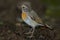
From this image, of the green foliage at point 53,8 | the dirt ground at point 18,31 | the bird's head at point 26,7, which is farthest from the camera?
the green foliage at point 53,8

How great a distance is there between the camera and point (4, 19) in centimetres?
1029

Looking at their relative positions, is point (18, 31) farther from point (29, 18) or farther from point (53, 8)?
point (53, 8)

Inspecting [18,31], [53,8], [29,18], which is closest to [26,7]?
[29,18]

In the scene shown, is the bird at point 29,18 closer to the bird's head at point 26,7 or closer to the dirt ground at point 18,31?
the bird's head at point 26,7

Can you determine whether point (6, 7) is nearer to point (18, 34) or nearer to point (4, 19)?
point (4, 19)

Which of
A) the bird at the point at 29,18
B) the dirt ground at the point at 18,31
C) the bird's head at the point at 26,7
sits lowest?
the dirt ground at the point at 18,31

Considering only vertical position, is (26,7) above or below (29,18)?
above

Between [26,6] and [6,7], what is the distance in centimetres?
325

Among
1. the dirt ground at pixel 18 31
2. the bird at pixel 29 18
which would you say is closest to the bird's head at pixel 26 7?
the bird at pixel 29 18

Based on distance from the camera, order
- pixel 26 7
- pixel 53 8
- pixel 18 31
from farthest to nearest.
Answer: pixel 53 8 < pixel 18 31 < pixel 26 7

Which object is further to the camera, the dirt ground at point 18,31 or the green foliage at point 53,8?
the green foliage at point 53,8

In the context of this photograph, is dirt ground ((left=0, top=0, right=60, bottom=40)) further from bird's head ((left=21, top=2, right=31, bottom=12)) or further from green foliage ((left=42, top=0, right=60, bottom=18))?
green foliage ((left=42, top=0, right=60, bottom=18))

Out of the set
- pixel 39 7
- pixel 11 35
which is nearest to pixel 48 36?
pixel 11 35

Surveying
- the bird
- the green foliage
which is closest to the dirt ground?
the bird
